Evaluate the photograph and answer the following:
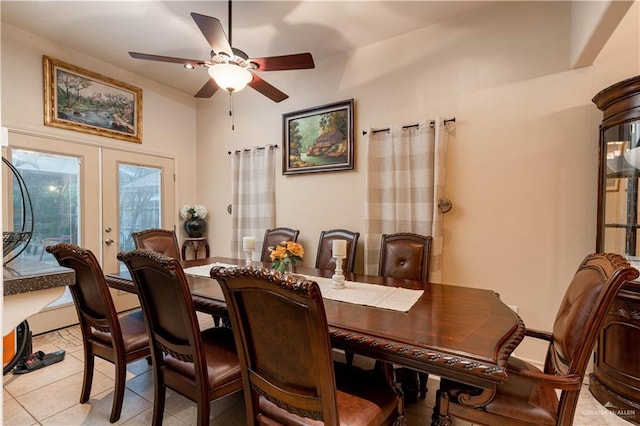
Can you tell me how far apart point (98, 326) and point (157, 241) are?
4.49 feet

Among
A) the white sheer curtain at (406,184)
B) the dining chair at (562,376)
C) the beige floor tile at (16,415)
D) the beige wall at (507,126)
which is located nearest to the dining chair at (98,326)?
the beige floor tile at (16,415)

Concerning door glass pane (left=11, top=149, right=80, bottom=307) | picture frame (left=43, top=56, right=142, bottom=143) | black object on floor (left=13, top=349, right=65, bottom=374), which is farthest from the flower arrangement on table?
black object on floor (left=13, top=349, right=65, bottom=374)

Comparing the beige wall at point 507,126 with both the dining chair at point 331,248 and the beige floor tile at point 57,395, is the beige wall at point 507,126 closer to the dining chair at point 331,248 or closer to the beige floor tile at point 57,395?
the dining chair at point 331,248

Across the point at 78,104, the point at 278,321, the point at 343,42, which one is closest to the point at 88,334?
the point at 278,321

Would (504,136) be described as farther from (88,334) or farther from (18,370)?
(18,370)

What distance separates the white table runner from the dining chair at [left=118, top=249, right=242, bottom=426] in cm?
69

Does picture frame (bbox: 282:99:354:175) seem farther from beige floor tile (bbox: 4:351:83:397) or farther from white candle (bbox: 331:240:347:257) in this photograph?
beige floor tile (bbox: 4:351:83:397)

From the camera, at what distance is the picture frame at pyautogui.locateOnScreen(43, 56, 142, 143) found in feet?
10.5

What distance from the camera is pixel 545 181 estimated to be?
8.04ft

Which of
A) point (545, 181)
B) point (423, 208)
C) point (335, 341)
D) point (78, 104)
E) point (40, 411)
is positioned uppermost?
point (78, 104)

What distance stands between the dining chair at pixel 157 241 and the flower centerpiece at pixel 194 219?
39.7 inches

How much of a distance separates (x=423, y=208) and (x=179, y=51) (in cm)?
304

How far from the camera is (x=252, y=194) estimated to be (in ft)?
13.0

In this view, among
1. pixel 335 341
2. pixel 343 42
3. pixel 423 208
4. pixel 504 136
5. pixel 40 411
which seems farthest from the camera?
pixel 343 42
